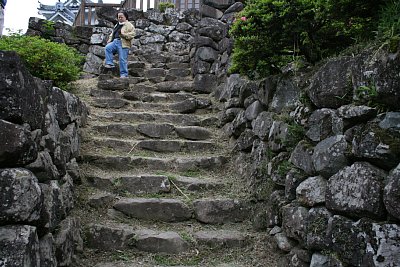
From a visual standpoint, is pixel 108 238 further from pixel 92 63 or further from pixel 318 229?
pixel 92 63

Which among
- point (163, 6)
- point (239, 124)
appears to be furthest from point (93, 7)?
point (239, 124)

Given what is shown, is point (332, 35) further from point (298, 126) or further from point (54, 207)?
point (54, 207)

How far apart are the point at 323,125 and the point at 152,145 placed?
2.37m

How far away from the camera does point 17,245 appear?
1869mm

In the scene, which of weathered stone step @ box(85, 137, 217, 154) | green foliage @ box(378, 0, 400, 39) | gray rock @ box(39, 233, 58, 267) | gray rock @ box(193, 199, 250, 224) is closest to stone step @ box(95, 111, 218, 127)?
weathered stone step @ box(85, 137, 217, 154)

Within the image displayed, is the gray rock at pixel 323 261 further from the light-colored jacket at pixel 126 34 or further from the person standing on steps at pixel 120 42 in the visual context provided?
the light-colored jacket at pixel 126 34

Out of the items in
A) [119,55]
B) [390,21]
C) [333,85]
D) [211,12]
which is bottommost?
[333,85]

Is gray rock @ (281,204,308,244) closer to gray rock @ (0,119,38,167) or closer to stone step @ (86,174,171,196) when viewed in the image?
stone step @ (86,174,171,196)

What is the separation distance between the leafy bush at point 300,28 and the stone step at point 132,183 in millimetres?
1439

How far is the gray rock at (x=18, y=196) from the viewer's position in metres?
1.89

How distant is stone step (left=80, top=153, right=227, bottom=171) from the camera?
13.2 ft

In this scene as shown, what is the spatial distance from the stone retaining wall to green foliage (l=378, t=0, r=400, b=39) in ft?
6.40

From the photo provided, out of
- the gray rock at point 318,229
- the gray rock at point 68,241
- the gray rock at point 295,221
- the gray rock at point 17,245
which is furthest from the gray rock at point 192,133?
the gray rock at point 17,245

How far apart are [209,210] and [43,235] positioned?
5.27 feet
